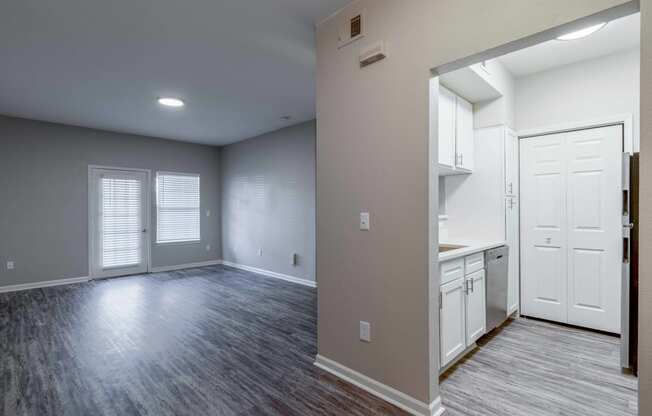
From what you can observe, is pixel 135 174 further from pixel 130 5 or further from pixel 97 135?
pixel 130 5

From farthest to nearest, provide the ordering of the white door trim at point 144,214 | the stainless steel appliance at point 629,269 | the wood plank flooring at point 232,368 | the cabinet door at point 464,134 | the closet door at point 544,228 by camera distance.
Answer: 1. the white door trim at point 144,214
2. the closet door at point 544,228
3. the cabinet door at point 464,134
4. the stainless steel appliance at point 629,269
5. the wood plank flooring at point 232,368

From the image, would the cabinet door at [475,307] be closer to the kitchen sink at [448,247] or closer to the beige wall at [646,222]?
the kitchen sink at [448,247]

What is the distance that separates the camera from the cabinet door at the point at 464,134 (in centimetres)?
321

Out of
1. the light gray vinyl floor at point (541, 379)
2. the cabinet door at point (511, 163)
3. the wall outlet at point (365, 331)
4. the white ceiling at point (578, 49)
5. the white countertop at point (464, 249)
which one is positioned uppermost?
the white ceiling at point (578, 49)

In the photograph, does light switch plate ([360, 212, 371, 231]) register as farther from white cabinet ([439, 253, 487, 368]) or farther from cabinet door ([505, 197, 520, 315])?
cabinet door ([505, 197, 520, 315])

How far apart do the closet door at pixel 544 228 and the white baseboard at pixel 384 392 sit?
2.22 meters

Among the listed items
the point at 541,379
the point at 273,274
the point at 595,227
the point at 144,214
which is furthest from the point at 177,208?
the point at 595,227

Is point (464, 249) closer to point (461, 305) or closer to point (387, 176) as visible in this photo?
point (461, 305)

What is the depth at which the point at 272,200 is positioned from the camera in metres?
6.09

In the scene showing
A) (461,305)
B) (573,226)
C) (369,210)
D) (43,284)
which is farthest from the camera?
(43,284)

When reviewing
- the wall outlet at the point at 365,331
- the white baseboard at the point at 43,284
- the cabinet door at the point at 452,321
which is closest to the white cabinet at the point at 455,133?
the cabinet door at the point at 452,321

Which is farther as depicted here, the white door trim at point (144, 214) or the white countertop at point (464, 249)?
the white door trim at point (144, 214)

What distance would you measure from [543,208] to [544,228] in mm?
216

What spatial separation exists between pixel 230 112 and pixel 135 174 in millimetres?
2752
